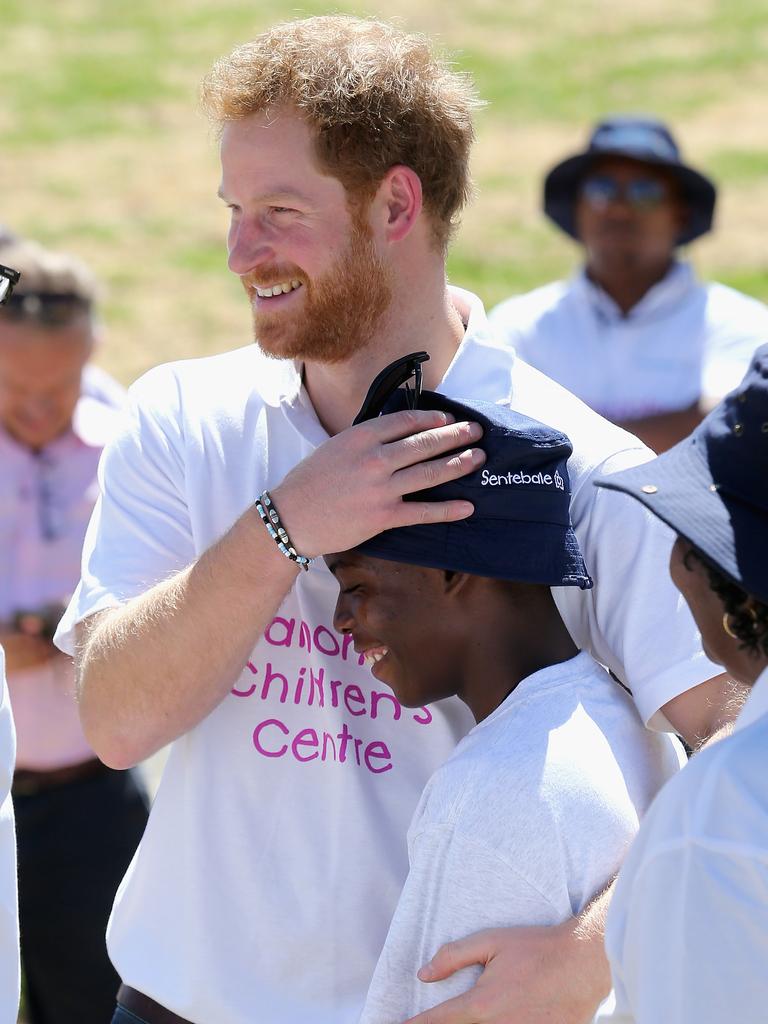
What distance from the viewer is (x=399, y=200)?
2.49 meters

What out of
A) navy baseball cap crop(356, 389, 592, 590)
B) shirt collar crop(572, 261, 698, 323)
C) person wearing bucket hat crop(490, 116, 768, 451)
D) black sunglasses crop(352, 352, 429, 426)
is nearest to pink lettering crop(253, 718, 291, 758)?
navy baseball cap crop(356, 389, 592, 590)

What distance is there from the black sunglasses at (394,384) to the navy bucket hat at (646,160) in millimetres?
3283

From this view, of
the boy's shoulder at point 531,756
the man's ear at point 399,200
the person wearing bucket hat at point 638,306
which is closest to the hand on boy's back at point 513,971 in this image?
the boy's shoulder at point 531,756

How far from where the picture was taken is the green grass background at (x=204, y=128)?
11.2 metres

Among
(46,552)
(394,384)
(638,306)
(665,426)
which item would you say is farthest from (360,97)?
(638,306)

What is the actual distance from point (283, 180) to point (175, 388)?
1.29 ft

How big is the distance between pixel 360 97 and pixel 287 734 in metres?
1.01

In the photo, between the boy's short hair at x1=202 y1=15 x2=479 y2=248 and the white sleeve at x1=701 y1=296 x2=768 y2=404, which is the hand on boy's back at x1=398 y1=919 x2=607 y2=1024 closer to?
the boy's short hair at x1=202 y1=15 x2=479 y2=248

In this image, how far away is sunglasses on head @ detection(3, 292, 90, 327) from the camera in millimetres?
4145

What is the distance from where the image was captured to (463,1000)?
1.94 metres

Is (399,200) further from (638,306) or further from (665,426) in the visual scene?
(638,306)

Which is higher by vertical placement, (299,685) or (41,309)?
(41,309)

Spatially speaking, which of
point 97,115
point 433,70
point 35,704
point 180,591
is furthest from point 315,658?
point 97,115

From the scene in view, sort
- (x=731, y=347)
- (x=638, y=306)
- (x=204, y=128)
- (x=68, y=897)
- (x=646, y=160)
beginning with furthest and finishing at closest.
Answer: (x=204, y=128) < (x=646, y=160) < (x=638, y=306) < (x=731, y=347) < (x=68, y=897)
